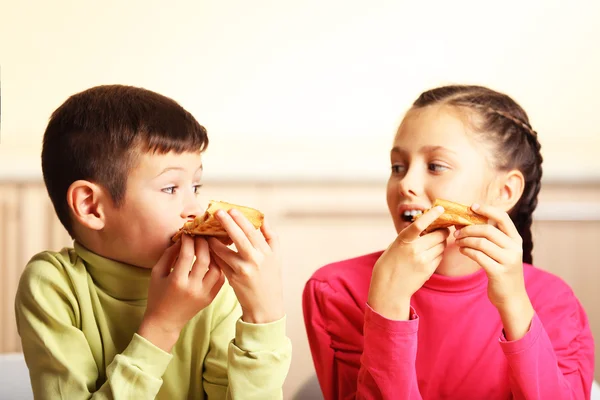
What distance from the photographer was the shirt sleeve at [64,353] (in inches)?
41.3

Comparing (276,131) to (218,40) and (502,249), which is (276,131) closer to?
(218,40)

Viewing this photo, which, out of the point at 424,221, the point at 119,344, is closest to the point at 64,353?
the point at 119,344

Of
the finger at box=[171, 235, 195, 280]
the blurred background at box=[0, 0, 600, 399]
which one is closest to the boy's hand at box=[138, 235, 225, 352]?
the finger at box=[171, 235, 195, 280]

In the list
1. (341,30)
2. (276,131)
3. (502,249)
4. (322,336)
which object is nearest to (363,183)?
(276,131)

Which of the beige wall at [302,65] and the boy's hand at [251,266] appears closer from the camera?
the boy's hand at [251,266]

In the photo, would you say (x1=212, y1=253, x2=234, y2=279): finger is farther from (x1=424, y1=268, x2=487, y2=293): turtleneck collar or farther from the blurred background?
the blurred background

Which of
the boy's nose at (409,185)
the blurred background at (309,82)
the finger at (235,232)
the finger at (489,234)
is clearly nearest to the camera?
the finger at (235,232)

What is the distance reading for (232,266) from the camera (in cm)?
107

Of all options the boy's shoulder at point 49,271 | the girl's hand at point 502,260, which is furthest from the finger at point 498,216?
the boy's shoulder at point 49,271

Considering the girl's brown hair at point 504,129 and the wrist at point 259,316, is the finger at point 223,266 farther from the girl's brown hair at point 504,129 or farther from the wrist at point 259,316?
the girl's brown hair at point 504,129

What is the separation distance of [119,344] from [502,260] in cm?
61

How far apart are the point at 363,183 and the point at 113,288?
0.85 m

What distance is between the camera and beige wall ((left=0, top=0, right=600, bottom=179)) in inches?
73.0

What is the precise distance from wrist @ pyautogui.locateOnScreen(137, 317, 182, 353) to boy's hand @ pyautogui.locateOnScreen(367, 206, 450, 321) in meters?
0.32
